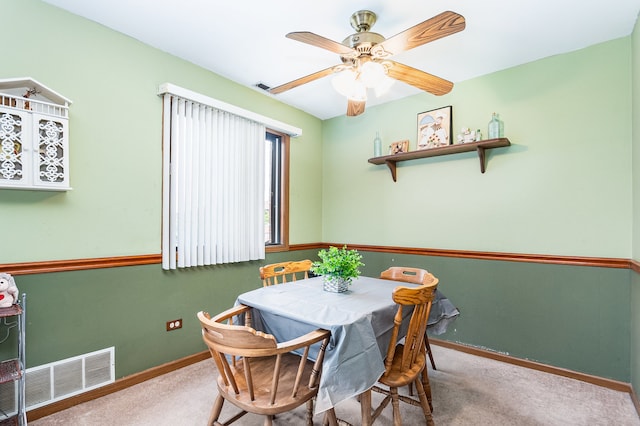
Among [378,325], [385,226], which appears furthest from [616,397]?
[385,226]

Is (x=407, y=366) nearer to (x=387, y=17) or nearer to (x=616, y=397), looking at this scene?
(x=616, y=397)

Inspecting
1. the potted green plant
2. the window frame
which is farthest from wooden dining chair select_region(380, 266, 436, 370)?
the window frame

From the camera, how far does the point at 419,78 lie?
210cm

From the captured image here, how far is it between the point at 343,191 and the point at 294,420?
2.69 meters

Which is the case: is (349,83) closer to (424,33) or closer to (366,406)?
(424,33)

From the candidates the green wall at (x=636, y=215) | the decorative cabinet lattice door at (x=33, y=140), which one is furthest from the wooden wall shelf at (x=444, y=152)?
the decorative cabinet lattice door at (x=33, y=140)

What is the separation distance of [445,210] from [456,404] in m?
1.76

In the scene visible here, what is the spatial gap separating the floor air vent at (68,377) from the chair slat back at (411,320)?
202 centimetres

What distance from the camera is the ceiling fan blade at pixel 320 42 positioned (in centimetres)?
176

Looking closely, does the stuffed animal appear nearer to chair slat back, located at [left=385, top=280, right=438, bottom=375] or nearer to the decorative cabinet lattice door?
the decorative cabinet lattice door

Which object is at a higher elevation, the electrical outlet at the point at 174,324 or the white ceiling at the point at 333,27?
the white ceiling at the point at 333,27

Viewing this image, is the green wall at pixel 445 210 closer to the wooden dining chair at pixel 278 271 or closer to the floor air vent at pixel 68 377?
the floor air vent at pixel 68 377

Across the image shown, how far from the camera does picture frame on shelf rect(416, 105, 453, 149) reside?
10.6 feet

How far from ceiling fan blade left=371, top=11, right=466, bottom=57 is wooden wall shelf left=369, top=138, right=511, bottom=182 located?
141 centimetres
